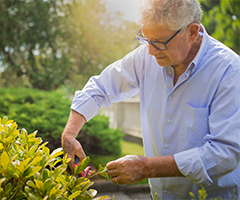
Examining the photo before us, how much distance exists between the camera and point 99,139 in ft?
18.7

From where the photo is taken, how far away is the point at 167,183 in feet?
6.66

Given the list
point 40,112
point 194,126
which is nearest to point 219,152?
point 194,126

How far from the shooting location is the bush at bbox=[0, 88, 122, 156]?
5.14m

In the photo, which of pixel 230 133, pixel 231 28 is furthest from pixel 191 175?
pixel 231 28

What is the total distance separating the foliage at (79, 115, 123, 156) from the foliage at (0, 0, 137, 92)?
5909mm

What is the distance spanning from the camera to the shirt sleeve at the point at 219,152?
149 centimetres

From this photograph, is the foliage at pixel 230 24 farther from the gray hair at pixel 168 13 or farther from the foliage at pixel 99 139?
the gray hair at pixel 168 13

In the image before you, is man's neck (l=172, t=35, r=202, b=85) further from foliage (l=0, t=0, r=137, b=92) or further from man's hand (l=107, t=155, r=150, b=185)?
foliage (l=0, t=0, r=137, b=92)

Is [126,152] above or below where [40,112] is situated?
below

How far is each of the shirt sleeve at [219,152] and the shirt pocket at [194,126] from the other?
19 cm

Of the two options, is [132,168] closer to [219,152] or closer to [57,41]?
[219,152]

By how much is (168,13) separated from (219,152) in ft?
3.17

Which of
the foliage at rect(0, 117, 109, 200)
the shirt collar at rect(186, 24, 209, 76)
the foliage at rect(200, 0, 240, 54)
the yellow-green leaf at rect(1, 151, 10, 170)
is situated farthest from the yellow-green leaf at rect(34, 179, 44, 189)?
the foliage at rect(200, 0, 240, 54)

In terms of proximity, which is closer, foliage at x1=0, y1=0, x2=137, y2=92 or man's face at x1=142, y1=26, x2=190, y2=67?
man's face at x1=142, y1=26, x2=190, y2=67
